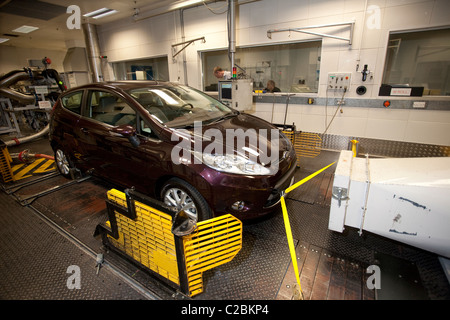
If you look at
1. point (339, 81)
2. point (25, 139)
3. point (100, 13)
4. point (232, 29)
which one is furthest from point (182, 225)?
point (100, 13)

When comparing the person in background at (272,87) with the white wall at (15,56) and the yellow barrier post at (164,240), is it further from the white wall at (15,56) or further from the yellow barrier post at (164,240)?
the white wall at (15,56)

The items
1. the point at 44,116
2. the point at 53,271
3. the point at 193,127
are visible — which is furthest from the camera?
the point at 44,116

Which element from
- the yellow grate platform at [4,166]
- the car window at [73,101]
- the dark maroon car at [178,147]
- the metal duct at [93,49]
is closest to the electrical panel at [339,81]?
the dark maroon car at [178,147]

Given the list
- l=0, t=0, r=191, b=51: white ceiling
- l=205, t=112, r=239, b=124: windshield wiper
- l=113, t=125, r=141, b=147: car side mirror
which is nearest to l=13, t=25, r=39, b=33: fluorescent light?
l=0, t=0, r=191, b=51: white ceiling

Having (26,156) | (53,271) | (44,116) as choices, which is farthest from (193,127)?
(44,116)

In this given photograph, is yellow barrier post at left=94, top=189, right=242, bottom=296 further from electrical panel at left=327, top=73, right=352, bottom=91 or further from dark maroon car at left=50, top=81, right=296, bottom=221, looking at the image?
electrical panel at left=327, top=73, right=352, bottom=91

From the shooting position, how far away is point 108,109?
9.25 ft

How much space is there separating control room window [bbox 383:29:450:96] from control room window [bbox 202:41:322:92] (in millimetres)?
1321

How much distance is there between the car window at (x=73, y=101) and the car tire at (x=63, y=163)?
0.69 meters

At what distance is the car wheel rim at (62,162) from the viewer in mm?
3424

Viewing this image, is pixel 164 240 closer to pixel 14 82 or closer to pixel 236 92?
pixel 236 92
